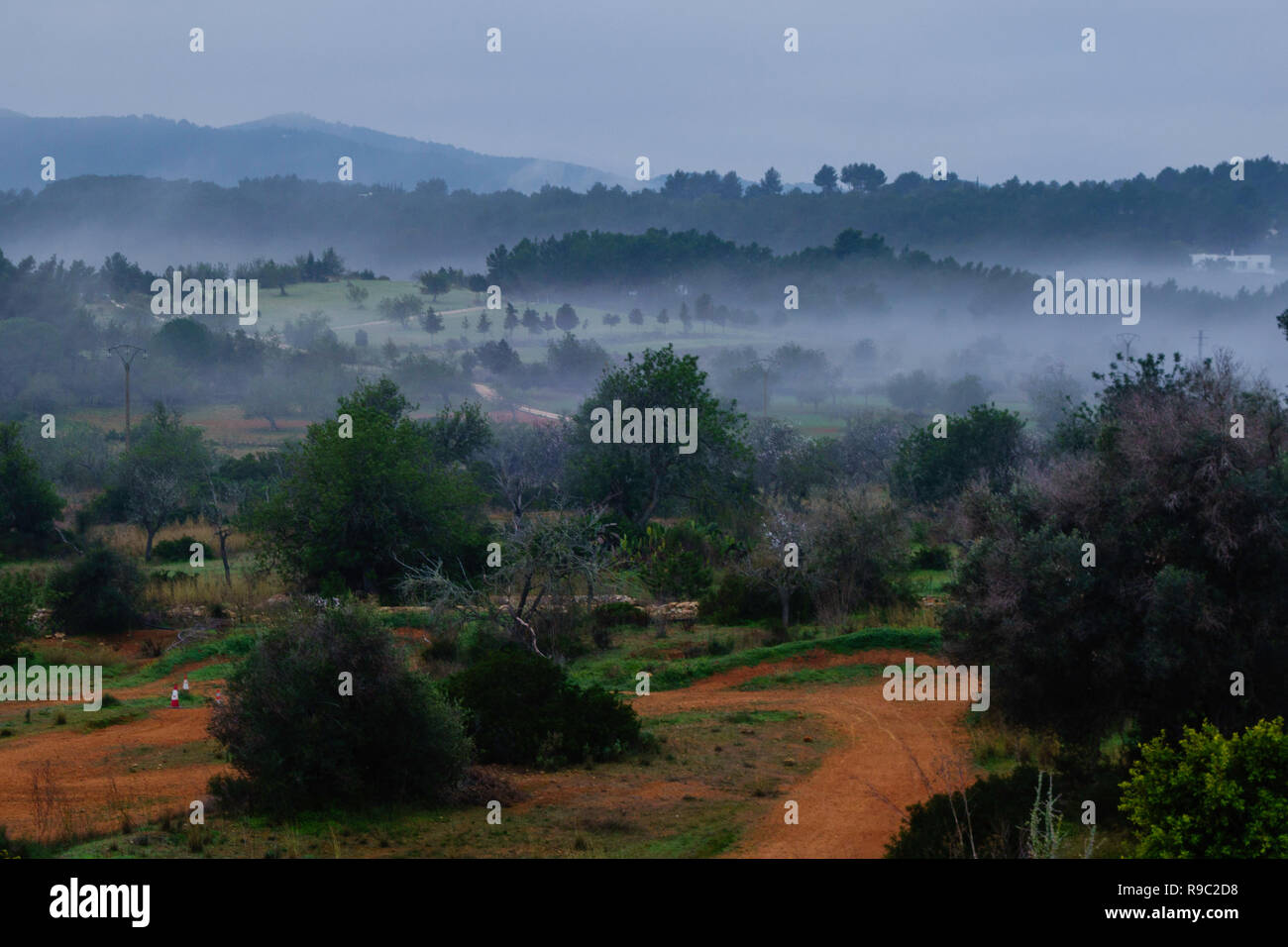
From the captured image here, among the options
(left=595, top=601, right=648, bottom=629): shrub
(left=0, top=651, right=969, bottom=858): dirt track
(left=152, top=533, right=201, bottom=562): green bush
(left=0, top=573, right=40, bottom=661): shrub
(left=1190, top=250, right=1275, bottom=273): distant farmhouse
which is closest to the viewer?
(left=0, top=651, right=969, bottom=858): dirt track

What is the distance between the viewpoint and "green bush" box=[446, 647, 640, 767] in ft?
46.0

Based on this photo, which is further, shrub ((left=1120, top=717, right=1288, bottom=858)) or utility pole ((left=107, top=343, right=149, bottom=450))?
utility pole ((left=107, top=343, right=149, bottom=450))

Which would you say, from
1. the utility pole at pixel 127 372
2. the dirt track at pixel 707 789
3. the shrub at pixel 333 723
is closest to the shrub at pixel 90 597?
the dirt track at pixel 707 789

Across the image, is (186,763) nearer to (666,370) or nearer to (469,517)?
(469,517)

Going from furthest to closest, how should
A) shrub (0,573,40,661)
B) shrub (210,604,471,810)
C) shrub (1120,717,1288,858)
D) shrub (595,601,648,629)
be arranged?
shrub (595,601,648,629)
shrub (0,573,40,661)
shrub (210,604,471,810)
shrub (1120,717,1288,858)

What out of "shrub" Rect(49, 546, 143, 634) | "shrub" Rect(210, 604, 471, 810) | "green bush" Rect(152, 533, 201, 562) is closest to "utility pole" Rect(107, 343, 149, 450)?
"green bush" Rect(152, 533, 201, 562)

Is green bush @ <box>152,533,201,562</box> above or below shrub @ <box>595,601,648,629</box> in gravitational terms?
above

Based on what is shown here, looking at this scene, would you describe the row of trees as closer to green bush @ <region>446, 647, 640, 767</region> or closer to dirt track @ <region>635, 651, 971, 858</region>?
dirt track @ <region>635, 651, 971, 858</region>

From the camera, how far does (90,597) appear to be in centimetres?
2280

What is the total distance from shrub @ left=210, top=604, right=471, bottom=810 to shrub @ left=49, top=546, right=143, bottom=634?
39.8 feet

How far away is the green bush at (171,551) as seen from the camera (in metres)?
32.6

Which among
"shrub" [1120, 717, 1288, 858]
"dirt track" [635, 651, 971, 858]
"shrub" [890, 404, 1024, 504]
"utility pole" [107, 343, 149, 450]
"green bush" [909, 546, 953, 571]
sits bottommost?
"dirt track" [635, 651, 971, 858]

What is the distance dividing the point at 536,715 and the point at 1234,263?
150 metres

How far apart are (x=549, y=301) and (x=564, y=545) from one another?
105 meters
